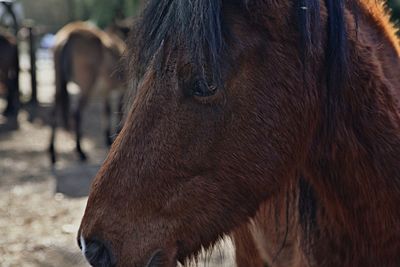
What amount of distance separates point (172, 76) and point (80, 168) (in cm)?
688

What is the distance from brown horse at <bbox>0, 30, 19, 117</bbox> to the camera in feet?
43.8

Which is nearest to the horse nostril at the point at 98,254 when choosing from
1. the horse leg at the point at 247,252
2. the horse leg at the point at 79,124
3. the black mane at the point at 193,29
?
the black mane at the point at 193,29

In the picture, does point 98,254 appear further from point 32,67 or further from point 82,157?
point 32,67

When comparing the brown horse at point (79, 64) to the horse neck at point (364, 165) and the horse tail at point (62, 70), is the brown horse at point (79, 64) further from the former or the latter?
the horse neck at point (364, 165)

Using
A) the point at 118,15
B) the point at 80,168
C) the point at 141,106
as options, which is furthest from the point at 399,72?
the point at 118,15

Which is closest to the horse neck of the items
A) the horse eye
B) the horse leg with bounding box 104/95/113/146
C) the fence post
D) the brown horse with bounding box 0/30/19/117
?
the horse eye

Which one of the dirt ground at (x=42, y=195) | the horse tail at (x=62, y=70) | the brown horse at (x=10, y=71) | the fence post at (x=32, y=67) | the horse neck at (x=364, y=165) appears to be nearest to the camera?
the horse neck at (x=364, y=165)

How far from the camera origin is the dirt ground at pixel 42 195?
4711mm

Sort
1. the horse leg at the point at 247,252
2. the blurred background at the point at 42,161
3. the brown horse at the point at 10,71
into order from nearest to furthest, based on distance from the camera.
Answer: the horse leg at the point at 247,252, the blurred background at the point at 42,161, the brown horse at the point at 10,71

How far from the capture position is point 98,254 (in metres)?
1.66

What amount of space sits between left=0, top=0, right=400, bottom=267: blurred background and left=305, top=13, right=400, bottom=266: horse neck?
482mm

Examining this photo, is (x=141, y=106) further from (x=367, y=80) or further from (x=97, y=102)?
(x=97, y=102)

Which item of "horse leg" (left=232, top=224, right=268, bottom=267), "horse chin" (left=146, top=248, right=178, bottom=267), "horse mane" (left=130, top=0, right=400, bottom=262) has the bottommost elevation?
"horse leg" (left=232, top=224, right=268, bottom=267)

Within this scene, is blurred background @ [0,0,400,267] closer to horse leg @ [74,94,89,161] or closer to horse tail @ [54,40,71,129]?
horse leg @ [74,94,89,161]
